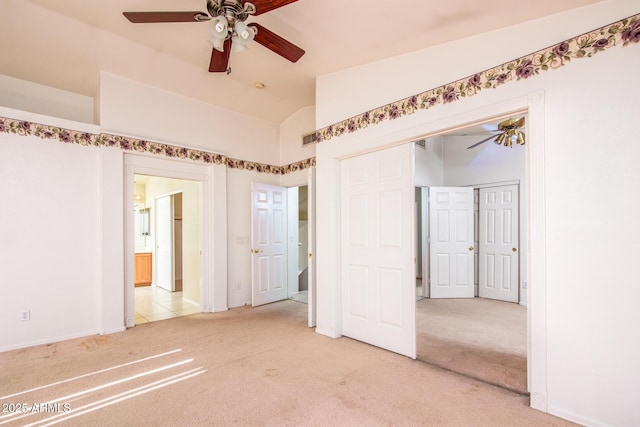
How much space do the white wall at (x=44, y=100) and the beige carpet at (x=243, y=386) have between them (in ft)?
9.55

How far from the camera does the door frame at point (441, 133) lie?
212 centimetres

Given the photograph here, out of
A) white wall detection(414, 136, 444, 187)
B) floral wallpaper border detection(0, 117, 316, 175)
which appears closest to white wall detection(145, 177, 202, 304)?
floral wallpaper border detection(0, 117, 316, 175)

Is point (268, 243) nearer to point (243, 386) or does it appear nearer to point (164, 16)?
point (243, 386)

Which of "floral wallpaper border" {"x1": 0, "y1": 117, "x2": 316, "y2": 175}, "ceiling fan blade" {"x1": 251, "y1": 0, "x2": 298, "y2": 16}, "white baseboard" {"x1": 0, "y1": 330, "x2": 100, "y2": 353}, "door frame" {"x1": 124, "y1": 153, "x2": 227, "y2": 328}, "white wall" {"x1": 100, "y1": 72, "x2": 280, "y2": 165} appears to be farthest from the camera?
"door frame" {"x1": 124, "y1": 153, "x2": 227, "y2": 328}

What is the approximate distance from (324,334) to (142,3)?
12.6 feet

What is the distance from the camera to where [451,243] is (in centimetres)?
570

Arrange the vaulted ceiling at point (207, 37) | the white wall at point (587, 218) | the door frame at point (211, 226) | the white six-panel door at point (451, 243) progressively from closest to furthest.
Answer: the white wall at point (587, 218) < the vaulted ceiling at point (207, 37) < the door frame at point (211, 226) < the white six-panel door at point (451, 243)

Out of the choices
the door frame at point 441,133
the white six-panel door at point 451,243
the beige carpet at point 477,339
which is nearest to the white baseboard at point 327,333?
the door frame at point 441,133

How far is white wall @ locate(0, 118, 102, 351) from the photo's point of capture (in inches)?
128

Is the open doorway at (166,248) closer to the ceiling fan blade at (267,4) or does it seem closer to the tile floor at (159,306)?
the tile floor at (159,306)

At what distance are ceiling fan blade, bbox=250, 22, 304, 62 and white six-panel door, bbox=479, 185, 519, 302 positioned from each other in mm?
4665

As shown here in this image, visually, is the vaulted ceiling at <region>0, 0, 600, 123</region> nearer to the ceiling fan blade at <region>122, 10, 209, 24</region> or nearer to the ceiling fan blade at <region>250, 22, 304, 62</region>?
the ceiling fan blade at <region>250, 22, 304, 62</region>

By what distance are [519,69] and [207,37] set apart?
9.90 ft

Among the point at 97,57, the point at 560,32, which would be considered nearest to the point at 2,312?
the point at 97,57
